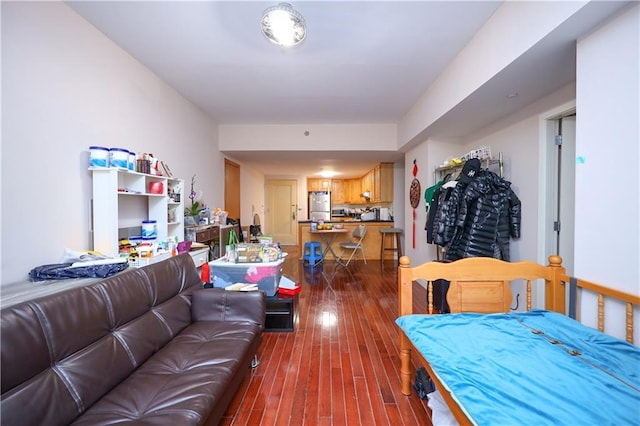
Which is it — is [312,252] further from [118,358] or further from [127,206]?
[118,358]

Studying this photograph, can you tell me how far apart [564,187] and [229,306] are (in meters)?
3.03

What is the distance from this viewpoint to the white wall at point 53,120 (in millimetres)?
1494

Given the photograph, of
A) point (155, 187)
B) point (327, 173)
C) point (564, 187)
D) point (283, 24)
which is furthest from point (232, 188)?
point (564, 187)

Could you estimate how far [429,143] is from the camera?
3691 millimetres

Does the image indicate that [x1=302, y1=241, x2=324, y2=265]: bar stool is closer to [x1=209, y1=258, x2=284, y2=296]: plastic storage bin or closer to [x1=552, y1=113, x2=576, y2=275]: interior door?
[x1=209, y1=258, x2=284, y2=296]: plastic storage bin

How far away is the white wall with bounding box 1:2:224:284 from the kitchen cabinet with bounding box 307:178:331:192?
6137mm

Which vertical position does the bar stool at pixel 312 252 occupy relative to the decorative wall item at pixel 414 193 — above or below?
below

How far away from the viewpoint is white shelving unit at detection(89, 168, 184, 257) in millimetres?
1973

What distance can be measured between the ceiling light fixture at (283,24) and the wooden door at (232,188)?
3409 mm

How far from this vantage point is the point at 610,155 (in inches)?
49.6

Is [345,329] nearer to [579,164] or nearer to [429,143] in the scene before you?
[579,164]

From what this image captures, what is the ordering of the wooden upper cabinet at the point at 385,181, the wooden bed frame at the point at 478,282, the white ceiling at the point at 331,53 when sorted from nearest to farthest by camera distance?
1. the wooden bed frame at the point at 478,282
2. the white ceiling at the point at 331,53
3. the wooden upper cabinet at the point at 385,181

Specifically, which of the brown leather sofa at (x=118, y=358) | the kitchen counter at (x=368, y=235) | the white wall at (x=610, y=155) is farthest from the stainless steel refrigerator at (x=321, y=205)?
the white wall at (x=610, y=155)

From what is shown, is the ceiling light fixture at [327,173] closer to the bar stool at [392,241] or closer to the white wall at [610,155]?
the bar stool at [392,241]
